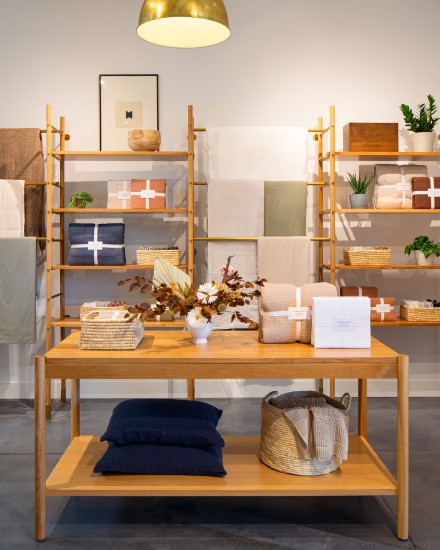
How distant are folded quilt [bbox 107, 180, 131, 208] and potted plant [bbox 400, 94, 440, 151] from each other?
6.23ft

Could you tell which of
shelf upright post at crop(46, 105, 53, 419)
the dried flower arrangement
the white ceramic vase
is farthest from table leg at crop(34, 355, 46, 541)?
shelf upright post at crop(46, 105, 53, 419)

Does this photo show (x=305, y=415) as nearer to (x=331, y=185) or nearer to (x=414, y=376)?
(x=331, y=185)

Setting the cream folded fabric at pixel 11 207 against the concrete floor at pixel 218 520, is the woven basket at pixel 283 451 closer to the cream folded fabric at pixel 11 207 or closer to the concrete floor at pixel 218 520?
the concrete floor at pixel 218 520

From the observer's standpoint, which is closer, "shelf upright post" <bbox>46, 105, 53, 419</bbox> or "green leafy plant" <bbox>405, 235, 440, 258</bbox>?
"shelf upright post" <bbox>46, 105, 53, 419</bbox>

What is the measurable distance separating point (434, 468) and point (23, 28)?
3808 mm

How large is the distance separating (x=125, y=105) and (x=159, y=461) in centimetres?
276

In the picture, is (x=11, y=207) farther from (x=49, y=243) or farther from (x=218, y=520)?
(x=218, y=520)

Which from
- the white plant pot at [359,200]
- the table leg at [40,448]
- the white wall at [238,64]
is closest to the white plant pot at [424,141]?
the white wall at [238,64]

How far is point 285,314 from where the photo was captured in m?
2.73

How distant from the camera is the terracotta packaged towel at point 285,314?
8.95ft

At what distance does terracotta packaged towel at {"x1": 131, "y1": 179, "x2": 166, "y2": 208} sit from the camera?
4332mm

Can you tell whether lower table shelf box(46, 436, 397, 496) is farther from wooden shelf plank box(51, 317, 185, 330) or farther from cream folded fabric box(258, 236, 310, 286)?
cream folded fabric box(258, 236, 310, 286)

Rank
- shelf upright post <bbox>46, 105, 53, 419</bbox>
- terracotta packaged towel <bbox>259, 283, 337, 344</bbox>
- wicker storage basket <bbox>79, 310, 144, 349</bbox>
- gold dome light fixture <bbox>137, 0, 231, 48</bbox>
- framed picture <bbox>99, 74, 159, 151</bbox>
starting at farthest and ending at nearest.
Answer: framed picture <bbox>99, 74, 159, 151</bbox> < shelf upright post <bbox>46, 105, 53, 419</bbox> < gold dome light fixture <bbox>137, 0, 231, 48</bbox> < terracotta packaged towel <bbox>259, 283, 337, 344</bbox> < wicker storage basket <bbox>79, 310, 144, 349</bbox>

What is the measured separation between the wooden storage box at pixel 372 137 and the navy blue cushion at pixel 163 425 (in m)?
2.29
